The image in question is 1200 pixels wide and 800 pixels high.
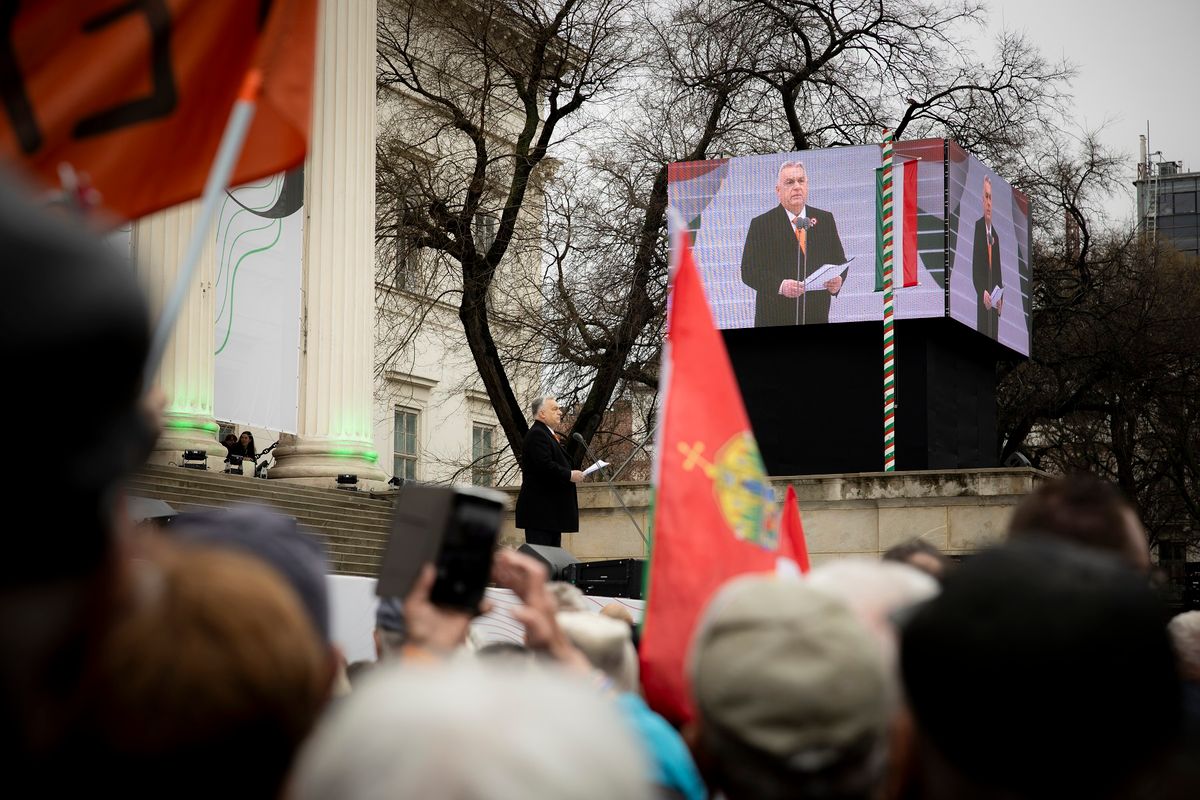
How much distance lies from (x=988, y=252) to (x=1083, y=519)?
16499 mm

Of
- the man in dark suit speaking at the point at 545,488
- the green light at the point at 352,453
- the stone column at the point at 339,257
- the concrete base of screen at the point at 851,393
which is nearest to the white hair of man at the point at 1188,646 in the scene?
the man in dark suit speaking at the point at 545,488

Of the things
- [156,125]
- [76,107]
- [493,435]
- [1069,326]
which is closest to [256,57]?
[156,125]

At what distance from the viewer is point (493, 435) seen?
35.2 metres

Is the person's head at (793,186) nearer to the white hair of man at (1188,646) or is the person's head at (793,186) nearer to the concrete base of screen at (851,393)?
the concrete base of screen at (851,393)

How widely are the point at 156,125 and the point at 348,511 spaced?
1449 cm

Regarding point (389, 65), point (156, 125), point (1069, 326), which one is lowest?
point (156, 125)

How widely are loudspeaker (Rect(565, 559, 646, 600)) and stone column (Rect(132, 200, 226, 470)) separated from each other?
648 centimetres

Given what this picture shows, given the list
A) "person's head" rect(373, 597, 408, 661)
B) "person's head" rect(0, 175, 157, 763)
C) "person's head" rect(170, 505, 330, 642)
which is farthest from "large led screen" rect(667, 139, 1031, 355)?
"person's head" rect(0, 175, 157, 763)

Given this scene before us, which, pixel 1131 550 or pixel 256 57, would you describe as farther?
pixel 256 57

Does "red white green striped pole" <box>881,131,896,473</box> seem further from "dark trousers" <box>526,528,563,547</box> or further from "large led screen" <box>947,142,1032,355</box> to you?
"dark trousers" <box>526,528,563,547</box>

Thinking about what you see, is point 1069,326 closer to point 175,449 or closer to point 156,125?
point 175,449

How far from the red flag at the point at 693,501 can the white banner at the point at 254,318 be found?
14.2 m

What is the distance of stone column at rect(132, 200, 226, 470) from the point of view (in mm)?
17578

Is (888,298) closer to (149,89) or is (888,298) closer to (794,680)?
(149,89)
